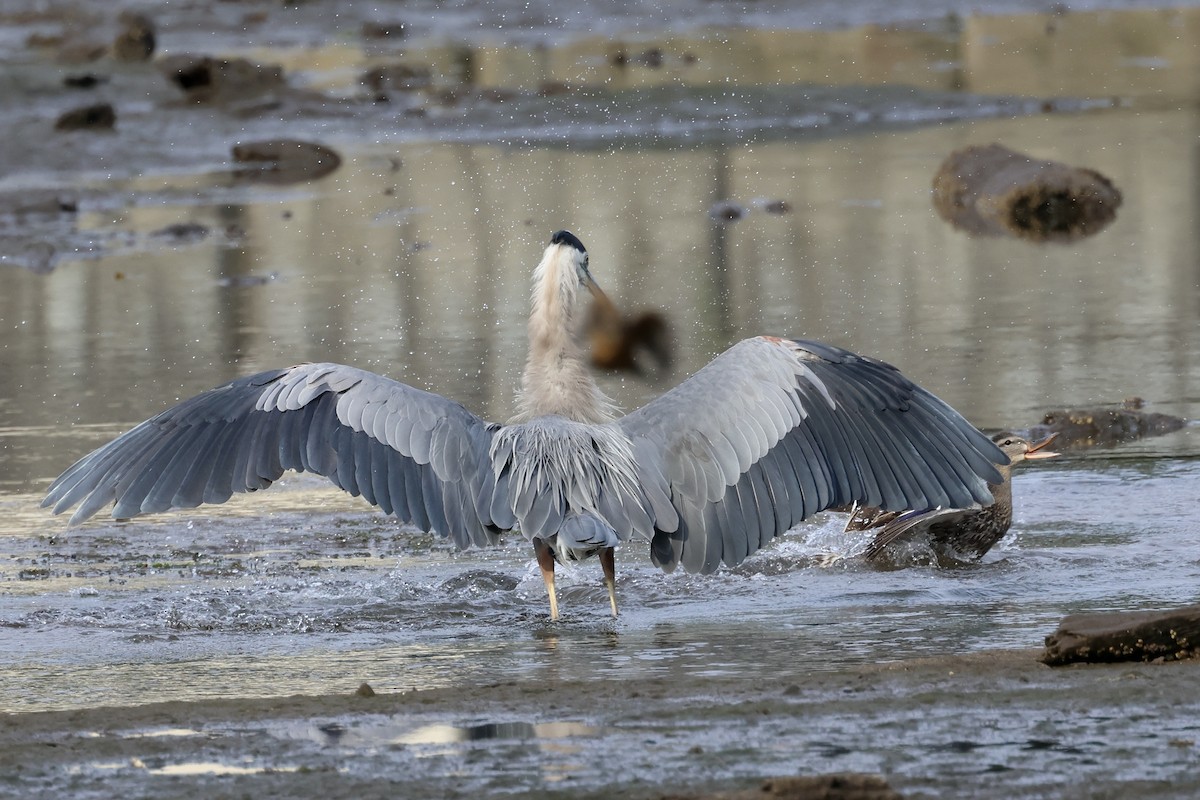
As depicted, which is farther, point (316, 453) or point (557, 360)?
point (557, 360)

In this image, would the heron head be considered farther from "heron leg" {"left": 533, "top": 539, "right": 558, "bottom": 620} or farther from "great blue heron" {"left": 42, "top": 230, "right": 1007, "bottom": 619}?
"heron leg" {"left": 533, "top": 539, "right": 558, "bottom": 620}

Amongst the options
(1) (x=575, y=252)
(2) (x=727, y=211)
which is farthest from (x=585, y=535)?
(2) (x=727, y=211)

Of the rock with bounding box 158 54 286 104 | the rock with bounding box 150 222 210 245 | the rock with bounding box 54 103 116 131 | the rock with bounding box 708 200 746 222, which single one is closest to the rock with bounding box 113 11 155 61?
the rock with bounding box 158 54 286 104

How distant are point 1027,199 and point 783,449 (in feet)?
32.3

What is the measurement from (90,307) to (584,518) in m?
7.75

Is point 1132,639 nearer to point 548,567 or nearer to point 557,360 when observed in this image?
point 548,567

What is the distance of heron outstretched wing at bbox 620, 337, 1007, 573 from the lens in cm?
638

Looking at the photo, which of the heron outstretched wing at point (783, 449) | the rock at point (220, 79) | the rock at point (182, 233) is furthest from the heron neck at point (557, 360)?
the rock at point (220, 79)

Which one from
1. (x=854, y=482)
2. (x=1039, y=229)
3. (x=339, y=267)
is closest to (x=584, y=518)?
(x=854, y=482)

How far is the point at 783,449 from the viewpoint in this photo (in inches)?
254

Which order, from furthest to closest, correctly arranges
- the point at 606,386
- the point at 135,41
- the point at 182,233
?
the point at 135,41 → the point at 182,233 → the point at 606,386

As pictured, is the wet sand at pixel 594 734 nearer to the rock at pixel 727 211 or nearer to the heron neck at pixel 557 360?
the heron neck at pixel 557 360

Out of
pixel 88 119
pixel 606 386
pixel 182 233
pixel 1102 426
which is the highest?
pixel 88 119

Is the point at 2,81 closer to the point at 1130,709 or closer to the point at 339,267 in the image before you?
the point at 339,267
